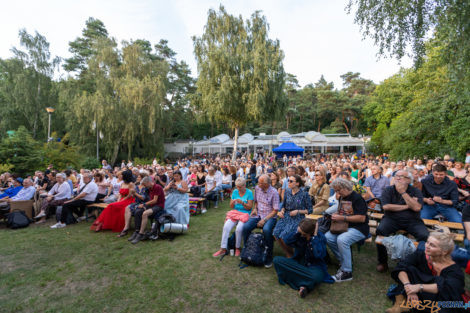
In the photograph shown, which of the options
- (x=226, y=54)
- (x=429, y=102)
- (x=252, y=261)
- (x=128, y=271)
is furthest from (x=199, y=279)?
(x=226, y=54)

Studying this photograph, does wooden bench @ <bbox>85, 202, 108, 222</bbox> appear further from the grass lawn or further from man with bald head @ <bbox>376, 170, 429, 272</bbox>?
man with bald head @ <bbox>376, 170, 429, 272</bbox>

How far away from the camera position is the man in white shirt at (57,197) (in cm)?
626

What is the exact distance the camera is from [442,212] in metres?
4.31

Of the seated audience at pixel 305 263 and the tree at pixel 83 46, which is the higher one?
the tree at pixel 83 46

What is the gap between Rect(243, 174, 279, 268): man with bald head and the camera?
390 cm

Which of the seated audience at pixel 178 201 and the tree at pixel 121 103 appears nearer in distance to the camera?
the seated audience at pixel 178 201

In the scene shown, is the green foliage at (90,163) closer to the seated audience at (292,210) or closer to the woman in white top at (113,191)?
the woman in white top at (113,191)

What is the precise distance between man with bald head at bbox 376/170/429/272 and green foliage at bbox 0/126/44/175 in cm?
1372

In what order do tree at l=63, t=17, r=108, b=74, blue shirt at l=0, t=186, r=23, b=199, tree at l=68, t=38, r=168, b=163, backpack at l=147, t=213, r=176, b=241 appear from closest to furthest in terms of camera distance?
backpack at l=147, t=213, r=176, b=241 < blue shirt at l=0, t=186, r=23, b=199 < tree at l=68, t=38, r=168, b=163 < tree at l=63, t=17, r=108, b=74

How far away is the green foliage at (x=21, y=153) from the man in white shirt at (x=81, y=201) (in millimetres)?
6623

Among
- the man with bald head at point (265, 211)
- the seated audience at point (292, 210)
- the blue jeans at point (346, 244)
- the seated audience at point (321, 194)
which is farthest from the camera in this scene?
the seated audience at point (321, 194)

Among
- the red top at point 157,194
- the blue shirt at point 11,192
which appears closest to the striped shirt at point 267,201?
the red top at point 157,194

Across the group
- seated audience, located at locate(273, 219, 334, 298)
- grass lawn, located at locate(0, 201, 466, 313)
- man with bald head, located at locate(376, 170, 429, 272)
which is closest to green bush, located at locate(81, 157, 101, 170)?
grass lawn, located at locate(0, 201, 466, 313)

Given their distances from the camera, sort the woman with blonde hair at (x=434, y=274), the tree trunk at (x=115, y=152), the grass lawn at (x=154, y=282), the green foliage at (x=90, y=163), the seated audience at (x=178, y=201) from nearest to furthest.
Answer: the woman with blonde hair at (x=434, y=274), the grass lawn at (x=154, y=282), the seated audience at (x=178, y=201), the green foliage at (x=90, y=163), the tree trunk at (x=115, y=152)
